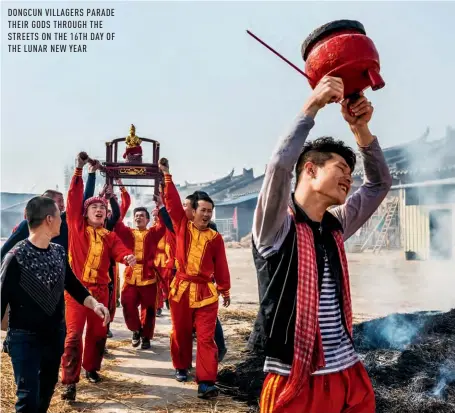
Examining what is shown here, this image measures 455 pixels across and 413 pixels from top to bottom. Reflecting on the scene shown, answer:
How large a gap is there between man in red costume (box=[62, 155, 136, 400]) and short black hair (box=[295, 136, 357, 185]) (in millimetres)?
3422

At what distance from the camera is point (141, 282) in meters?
7.44

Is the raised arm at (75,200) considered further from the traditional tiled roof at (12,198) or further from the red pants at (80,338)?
the traditional tiled roof at (12,198)

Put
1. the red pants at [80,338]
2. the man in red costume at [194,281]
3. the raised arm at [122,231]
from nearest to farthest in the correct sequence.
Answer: the red pants at [80,338]
the man in red costume at [194,281]
the raised arm at [122,231]

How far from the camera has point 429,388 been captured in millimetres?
4379

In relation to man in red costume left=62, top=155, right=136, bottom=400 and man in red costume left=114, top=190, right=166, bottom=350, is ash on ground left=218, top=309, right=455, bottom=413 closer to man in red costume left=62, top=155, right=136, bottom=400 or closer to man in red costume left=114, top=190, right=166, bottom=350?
man in red costume left=62, top=155, right=136, bottom=400

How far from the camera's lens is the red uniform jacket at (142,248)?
7.49 meters

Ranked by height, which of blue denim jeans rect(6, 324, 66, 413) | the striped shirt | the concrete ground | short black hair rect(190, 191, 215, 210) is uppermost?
short black hair rect(190, 191, 215, 210)

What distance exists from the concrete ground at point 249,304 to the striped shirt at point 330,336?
2780 mm

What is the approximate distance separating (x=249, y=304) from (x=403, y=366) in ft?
19.7

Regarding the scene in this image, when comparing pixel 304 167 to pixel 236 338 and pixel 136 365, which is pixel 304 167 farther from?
pixel 236 338

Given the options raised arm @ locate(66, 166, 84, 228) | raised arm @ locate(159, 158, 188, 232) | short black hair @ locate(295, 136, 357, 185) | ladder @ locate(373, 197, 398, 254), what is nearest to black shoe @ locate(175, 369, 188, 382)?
raised arm @ locate(159, 158, 188, 232)

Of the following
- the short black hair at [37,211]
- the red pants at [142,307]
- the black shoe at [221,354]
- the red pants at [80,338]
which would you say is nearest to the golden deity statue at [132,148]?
the red pants at [142,307]

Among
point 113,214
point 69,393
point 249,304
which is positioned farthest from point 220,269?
point 249,304

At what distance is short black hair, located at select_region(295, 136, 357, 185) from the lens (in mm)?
2293
